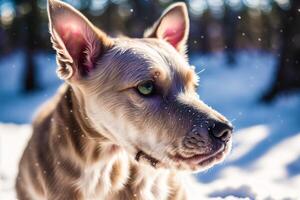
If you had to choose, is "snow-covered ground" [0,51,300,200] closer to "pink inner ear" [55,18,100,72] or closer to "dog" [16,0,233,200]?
"dog" [16,0,233,200]

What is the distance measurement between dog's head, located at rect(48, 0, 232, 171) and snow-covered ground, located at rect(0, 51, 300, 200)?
490mm

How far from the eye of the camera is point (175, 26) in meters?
4.49

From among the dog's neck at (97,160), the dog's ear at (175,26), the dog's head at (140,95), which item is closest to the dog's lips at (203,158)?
the dog's head at (140,95)

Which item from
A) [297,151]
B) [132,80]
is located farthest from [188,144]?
[297,151]

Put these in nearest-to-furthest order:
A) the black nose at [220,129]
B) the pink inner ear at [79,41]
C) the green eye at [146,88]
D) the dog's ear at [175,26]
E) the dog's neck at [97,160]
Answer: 1. the black nose at [220,129]
2. the green eye at [146,88]
3. the pink inner ear at [79,41]
4. the dog's neck at [97,160]
5. the dog's ear at [175,26]

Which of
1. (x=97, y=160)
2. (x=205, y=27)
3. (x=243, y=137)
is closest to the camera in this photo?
(x=97, y=160)

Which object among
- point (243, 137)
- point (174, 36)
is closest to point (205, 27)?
point (243, 137)

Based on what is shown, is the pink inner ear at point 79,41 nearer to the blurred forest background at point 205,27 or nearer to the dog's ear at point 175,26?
the dog's ear at point 175,26

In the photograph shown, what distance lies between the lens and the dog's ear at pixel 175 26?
14.5 feet

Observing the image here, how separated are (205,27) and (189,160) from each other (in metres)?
26.0

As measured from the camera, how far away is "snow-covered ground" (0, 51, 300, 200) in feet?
20.4

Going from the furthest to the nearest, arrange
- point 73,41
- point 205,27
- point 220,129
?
1. point 205,27
2. point 73,41
3. point 220,129

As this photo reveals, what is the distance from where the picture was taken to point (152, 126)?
3543 millimetres

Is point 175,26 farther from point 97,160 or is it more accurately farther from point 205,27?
point 205,27
